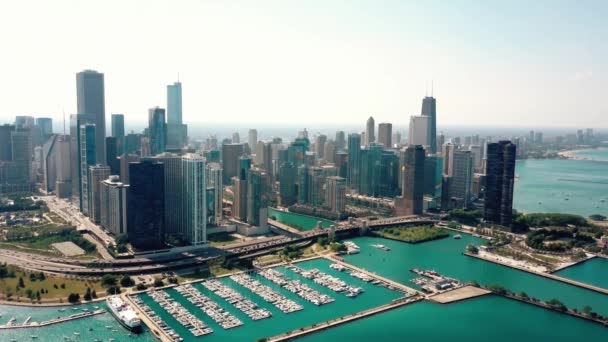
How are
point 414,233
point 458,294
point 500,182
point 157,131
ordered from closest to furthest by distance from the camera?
point 458,294
point 414,233
point 500,182
point 157,131

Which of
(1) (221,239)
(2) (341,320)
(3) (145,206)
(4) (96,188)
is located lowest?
(2) (341,320)

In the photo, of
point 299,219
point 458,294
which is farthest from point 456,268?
point 299,219

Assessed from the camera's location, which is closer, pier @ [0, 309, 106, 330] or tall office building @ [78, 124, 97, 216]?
pier @ [0, 309, 106, 330]

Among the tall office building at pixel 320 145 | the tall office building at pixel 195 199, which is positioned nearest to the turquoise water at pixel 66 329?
the tall office building at pixel 195 199

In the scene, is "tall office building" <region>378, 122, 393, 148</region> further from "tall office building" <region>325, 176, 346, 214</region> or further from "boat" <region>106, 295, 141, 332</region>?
"boat" <region>106, 295, 141, 332</region>

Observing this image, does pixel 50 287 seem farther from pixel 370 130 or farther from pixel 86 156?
pixel 370 130

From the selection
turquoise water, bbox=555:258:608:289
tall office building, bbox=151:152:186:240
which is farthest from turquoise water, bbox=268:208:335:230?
turquoise water, bbox=555:258:608:289

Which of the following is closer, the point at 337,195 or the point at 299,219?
the point at 299,219

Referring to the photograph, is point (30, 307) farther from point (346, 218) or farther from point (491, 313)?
point (346, 218)
